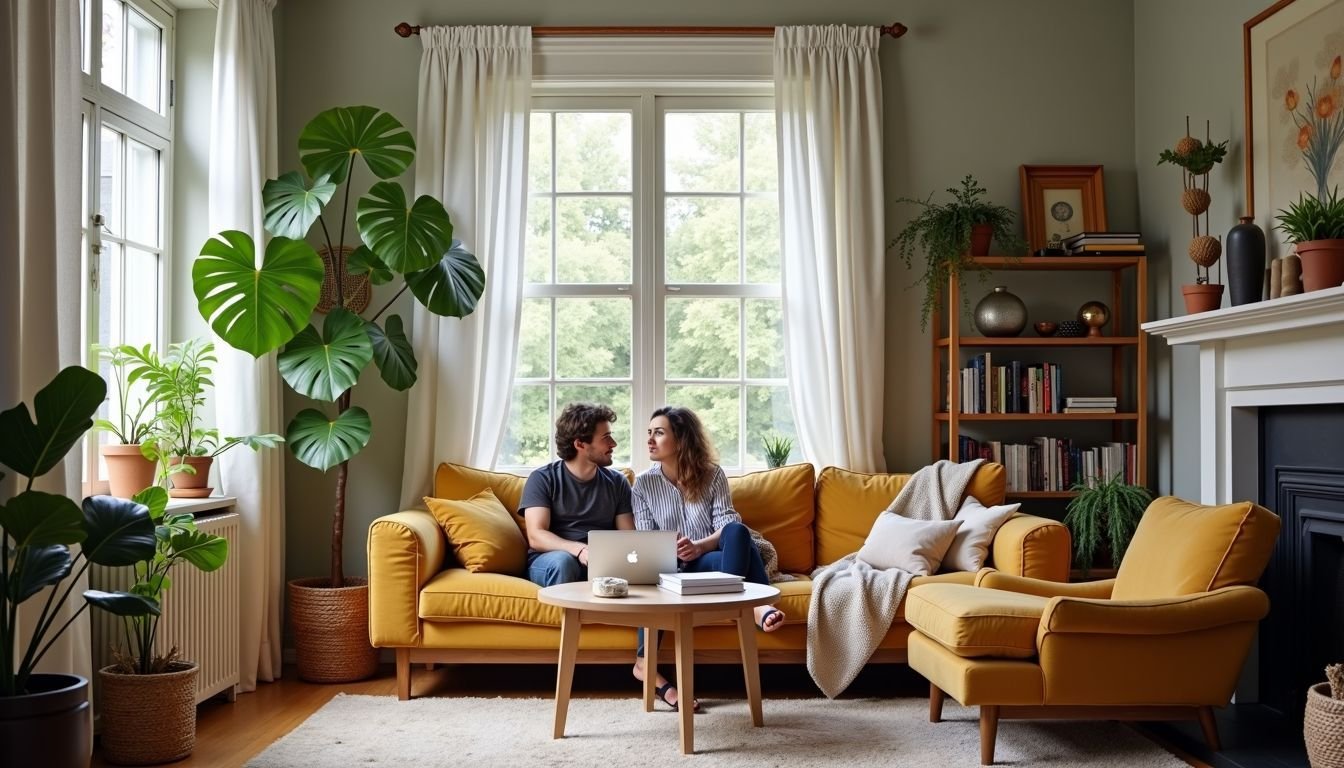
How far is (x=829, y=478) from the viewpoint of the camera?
190 inches

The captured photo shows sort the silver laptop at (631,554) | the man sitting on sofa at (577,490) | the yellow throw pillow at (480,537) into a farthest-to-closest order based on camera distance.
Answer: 1. the man sitting on sofa at (577,490)
2. the yellow throw pillow at (480,537)
3. the silver laptop at (631,554)

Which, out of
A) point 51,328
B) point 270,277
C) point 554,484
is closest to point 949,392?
Answer: point 554,484

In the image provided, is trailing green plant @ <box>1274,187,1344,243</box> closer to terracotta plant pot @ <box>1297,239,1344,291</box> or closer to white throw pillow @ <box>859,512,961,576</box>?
terracotta plant pot @ <box>1297,239,1344,291</box>

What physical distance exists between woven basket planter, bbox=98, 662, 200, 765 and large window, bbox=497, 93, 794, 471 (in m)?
2.04

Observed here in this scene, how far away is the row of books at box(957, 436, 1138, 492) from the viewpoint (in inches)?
194

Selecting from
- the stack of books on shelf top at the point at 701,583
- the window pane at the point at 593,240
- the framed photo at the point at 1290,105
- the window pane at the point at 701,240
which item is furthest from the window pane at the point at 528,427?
the framed photo at the point at 1290,105

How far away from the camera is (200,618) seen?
3902 mm

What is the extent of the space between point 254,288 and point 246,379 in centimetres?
53

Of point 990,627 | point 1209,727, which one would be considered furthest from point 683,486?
point 1209,727

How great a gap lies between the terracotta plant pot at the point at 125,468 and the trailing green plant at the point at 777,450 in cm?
249

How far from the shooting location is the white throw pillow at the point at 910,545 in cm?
426

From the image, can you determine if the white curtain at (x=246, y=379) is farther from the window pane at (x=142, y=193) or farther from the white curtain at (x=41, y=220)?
the white curtain at (x=41, y=220)

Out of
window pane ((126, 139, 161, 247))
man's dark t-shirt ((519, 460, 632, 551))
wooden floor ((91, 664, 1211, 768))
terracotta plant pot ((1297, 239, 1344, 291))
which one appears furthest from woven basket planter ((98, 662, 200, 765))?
terracotta plant pot ((1297, 239, 1344, 291))

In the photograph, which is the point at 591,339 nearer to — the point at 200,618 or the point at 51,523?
the point at 200,618
